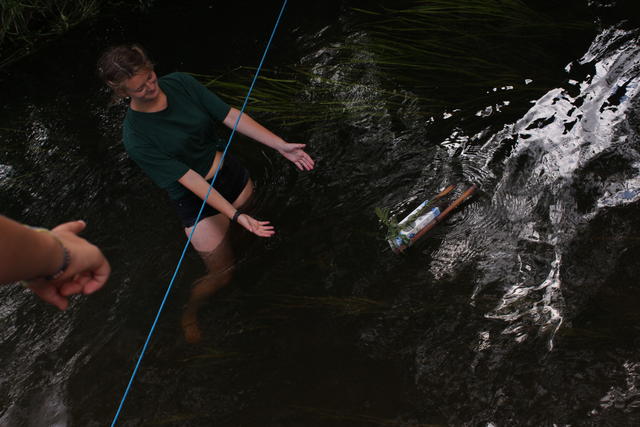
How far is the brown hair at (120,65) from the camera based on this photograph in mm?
2971

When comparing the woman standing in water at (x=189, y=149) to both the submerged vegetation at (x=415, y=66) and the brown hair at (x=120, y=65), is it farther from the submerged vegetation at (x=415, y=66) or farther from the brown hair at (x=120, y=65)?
the submerged vegetation at (x=415, y=66)

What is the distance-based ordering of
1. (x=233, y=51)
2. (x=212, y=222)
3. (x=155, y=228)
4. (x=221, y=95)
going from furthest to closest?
(x=233, y=51) < (x=221, y=95) < (x=155, y=228) < (x=212, y=222)

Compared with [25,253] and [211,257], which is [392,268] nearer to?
[211,257]

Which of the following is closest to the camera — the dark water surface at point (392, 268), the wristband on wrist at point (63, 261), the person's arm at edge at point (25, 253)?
the person's arm at edge at point (25, 253)

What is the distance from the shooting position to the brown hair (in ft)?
9.75

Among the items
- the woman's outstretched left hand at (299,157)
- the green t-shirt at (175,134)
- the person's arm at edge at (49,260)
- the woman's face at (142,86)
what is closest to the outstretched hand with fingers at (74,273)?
the person's arm at edge at (49,260)

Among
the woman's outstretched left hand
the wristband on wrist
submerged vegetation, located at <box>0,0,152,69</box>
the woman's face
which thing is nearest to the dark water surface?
the woman's outstretched left hand

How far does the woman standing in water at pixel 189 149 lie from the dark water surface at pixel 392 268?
15 centimetres

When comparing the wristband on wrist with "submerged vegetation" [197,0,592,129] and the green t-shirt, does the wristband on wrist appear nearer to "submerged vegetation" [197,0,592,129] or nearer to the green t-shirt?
the green t-shirt

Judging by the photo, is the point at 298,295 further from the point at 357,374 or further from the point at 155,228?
the point at 155,228

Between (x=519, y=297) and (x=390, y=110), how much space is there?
2067mm

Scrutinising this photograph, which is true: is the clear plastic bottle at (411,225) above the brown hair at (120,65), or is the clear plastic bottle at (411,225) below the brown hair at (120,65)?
below

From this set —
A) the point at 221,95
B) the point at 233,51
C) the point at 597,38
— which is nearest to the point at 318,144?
the point at 221,95

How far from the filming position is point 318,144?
4.51m
